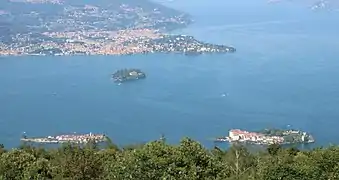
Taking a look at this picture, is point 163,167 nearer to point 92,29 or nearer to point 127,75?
point 127,75

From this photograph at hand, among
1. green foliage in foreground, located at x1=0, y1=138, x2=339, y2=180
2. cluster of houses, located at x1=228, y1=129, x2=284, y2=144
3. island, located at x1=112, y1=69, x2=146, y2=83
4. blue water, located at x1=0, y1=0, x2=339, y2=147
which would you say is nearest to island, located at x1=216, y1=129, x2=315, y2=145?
cluster of houses, located at x1=228, y1=129, x2=284, y2=144

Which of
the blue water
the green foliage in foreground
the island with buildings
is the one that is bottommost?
the green foliage in foreground

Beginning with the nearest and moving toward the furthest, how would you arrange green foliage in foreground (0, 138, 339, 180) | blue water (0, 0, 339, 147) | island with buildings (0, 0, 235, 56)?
green foliage in foreground (0, 138, 339, 180) < blue water (0, 0, 339, 147) < island with buildings (0, 0, 235, 56)

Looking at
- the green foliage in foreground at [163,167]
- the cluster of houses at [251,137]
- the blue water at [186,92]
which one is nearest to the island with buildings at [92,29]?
the blue water at [186,92]

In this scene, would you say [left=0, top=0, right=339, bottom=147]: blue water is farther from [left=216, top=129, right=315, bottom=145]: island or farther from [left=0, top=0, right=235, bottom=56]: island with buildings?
[left=0, top=0, right=235, bottom=56]: island with buildings

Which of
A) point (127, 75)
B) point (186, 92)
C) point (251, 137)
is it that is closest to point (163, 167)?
point (251, 137)

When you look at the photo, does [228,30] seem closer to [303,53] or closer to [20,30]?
[303,53]

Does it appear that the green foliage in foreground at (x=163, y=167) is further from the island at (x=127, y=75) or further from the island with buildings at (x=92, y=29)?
the island with buildings at (x=92, y=29)
